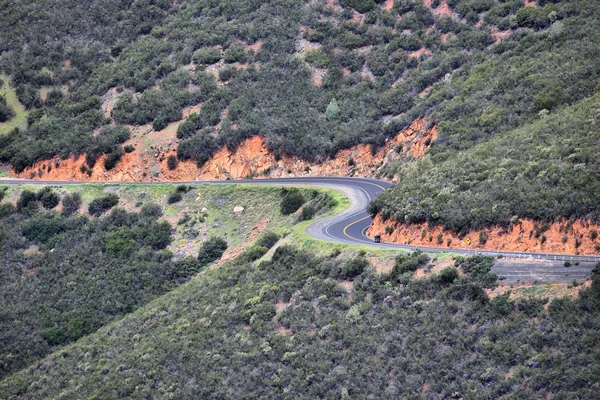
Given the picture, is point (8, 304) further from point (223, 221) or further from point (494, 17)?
point (494, 17)

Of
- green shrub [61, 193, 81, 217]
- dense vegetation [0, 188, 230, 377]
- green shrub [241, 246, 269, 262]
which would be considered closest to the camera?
green shrub [241, 246, 269, 262]

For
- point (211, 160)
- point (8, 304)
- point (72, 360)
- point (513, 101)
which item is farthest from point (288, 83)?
point (72, 360)

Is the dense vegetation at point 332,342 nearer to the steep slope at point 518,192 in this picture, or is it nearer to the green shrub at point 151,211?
the steep slope at point 518,192

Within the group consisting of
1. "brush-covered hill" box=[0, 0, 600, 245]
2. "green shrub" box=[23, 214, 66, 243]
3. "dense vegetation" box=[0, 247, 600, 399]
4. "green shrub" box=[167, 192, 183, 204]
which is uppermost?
"brush-covered hill" box=[0, 0, 600, 245]

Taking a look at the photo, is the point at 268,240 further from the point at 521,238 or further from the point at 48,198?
the point at 48,198

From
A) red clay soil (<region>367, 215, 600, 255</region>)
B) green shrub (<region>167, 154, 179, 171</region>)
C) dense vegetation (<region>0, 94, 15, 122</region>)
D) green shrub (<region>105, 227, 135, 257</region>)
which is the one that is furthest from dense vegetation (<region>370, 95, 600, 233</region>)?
dense vegetation (<region>0, 94, 15, 122</region>)

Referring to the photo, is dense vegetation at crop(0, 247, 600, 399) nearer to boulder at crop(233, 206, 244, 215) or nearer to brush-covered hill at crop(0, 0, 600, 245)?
brush-covered hill at crop(0, 0, 600, 245)

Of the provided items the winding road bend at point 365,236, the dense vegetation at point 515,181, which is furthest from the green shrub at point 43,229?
the dense vegetation at point 515,181
